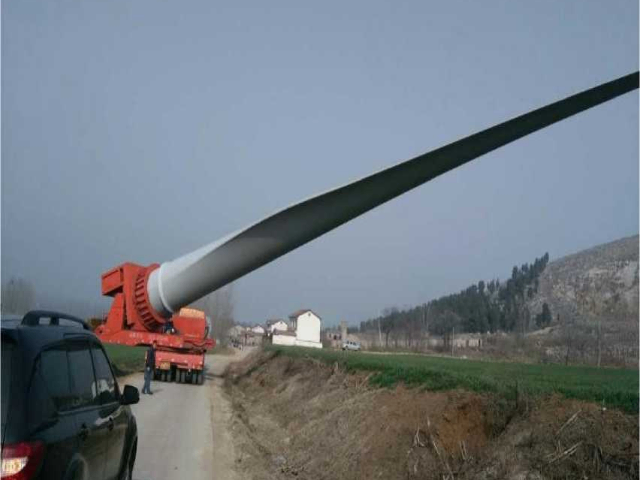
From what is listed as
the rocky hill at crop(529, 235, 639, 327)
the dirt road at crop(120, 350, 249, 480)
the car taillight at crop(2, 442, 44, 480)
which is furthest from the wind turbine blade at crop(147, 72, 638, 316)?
the rocky hill at crop(529, 235, 639, 327)

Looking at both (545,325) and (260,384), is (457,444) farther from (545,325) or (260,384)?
(545,325)

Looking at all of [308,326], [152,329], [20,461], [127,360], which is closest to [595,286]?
[308,326]

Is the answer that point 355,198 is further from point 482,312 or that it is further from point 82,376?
point 482,312

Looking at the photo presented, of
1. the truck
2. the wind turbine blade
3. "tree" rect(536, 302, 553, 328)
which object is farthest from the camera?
"tree" rect(536, 302, 553, 328)

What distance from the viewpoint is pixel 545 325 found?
245 ft

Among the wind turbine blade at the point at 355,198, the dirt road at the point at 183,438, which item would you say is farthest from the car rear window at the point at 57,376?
the dirt road at the point at 183,438

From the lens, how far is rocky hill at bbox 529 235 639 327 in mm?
65938

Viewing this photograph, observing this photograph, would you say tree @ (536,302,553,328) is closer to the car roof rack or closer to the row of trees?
the row of trees

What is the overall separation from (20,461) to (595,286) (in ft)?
258

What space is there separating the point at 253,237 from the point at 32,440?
20.3 feet

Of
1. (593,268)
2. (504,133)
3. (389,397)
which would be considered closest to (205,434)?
(389,397)

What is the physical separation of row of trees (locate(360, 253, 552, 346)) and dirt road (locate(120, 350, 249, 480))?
5806 centimetres

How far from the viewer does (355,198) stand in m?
8.87

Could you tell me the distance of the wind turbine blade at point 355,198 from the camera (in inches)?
→ 282
